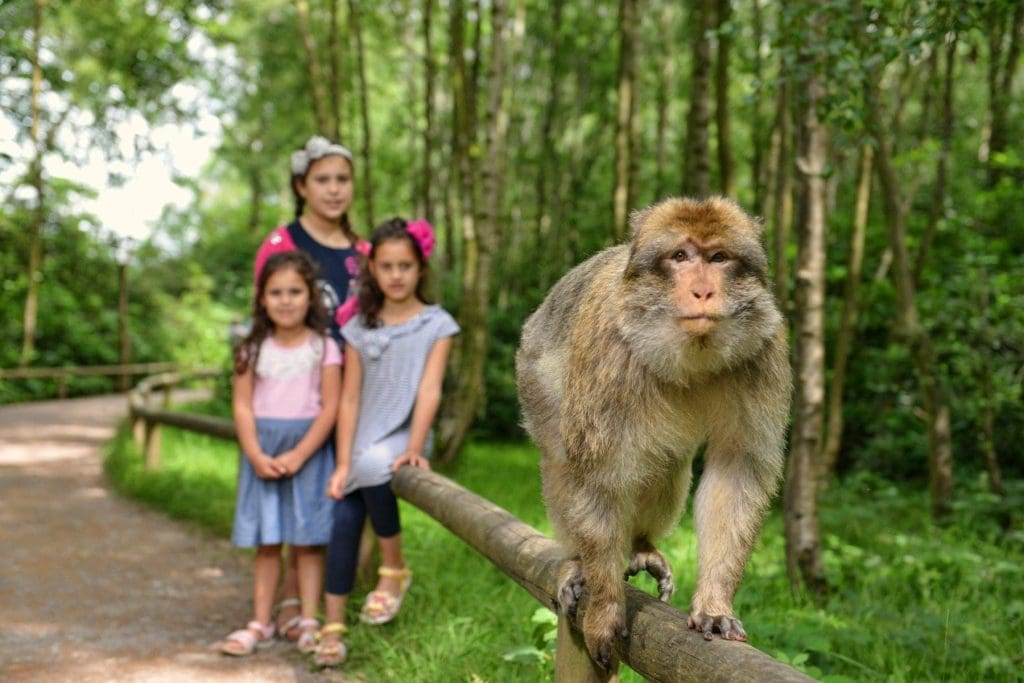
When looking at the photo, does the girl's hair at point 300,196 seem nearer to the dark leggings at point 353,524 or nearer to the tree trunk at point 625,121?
the dark leggings at point 353,524

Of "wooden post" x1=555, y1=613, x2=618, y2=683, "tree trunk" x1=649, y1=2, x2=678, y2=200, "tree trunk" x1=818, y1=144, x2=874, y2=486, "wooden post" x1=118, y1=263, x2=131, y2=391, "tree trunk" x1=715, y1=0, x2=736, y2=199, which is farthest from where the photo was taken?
"wooden post" x1=118, y1=263, x2=131, y2=391

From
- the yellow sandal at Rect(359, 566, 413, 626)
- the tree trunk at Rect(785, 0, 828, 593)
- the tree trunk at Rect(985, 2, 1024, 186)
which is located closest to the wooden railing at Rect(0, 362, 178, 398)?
the yellow sandal at Rect(359, 566, 413, 626)

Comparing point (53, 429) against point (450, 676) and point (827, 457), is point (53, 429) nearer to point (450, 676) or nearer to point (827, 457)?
point (827, 457)

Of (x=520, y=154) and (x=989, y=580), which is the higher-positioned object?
(x=520, y=154)

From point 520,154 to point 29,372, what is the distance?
27.3ft

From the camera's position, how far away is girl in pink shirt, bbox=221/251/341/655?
13.1 ft

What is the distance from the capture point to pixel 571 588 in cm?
234

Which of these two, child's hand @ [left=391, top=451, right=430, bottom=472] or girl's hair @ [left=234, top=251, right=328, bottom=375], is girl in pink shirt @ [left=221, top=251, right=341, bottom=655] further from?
child's hand @ [left=391, top=451, right=430, bottom=472]

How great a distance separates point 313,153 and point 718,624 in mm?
2942

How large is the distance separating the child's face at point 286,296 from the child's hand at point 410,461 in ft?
2.42

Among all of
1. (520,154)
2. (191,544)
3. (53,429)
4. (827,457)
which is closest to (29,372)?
(53,429)

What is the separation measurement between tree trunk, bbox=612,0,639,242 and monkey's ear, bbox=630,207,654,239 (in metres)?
5.25

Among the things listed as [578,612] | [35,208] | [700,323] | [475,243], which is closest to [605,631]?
[578,612]

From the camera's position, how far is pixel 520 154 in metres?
14.2
